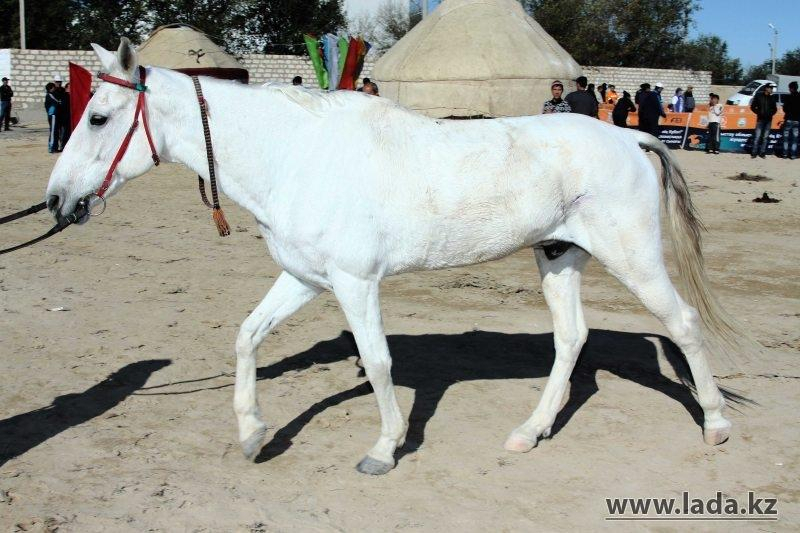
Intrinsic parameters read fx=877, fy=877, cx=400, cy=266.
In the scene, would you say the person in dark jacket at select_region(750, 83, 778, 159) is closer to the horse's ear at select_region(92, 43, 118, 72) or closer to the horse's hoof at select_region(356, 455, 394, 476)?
the horse's hoof at select_region(356, 455, 394, 476)

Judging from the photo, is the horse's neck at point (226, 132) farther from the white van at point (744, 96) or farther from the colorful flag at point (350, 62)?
the white van at point (744, 96)

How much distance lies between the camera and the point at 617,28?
48750 mm

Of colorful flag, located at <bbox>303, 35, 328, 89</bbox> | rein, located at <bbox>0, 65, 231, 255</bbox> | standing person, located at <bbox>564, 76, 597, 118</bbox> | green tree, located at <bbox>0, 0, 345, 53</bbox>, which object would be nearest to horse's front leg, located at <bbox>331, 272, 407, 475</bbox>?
rein, located at <bbox>0, 65, 231, 255</bbox>

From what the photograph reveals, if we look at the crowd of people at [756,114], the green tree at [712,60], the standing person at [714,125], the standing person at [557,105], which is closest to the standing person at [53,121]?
the crowd of people at [756,114]

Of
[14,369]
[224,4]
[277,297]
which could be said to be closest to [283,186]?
[277,297]

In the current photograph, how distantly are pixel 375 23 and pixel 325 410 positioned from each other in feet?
158

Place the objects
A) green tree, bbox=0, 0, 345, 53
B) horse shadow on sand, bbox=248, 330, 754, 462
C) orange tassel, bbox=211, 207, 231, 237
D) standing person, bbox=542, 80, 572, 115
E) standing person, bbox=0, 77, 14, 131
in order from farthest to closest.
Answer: green tree, bbox=0, 0, 345, 53 → standing person, bbox=0, 77, 14, 131 → standing person, bbox=542, 80, 572, 115 → horse shadow on sand, bbox=248, 330, 754, 462 → orange tassel, bbox=211, 207, 231, 237

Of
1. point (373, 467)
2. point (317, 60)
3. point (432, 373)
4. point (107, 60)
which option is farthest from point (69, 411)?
point (317, 60)

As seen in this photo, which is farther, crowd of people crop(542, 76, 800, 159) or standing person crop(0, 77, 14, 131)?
standing person crop(0, 77, 14, 131)

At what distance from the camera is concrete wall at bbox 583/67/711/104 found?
132 ft

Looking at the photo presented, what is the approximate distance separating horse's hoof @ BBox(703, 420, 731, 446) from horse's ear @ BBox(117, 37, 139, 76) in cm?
359

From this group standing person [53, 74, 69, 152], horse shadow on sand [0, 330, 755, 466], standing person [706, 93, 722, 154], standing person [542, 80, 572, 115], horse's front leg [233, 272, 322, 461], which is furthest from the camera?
standing person [706, 93, 722, 154]

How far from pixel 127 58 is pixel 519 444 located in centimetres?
283

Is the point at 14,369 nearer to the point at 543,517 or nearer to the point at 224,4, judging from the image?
the point at 543,517
